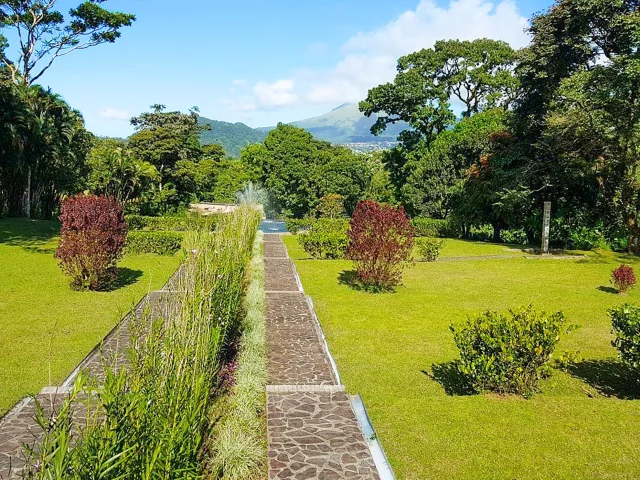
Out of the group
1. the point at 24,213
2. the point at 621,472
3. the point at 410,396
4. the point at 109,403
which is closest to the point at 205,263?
the point at 410,396

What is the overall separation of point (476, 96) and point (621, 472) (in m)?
32.9

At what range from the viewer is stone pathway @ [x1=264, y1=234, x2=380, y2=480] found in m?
4.35

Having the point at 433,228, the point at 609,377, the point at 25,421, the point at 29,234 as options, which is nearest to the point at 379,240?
the point at 609,377

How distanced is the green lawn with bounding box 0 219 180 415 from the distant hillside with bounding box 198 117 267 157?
128845 millimetres

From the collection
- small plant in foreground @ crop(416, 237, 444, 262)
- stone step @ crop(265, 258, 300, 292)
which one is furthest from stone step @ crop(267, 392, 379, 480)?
small plant in foreground @ crop(416, 237, 444, 262)

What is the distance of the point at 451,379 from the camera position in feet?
22.3

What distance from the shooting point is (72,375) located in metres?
6.45

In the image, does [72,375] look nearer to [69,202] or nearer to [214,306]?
[214,306]

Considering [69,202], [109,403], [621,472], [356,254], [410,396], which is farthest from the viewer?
[356,254]

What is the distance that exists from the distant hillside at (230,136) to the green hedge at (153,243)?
412 ft

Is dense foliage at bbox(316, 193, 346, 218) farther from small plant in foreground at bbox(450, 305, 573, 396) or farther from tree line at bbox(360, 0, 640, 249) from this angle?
small plant in foreground at bbox(450, 305, 573, 396)

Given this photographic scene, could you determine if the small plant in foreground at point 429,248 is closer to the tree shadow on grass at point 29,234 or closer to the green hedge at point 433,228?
the green hedge at point 433,228

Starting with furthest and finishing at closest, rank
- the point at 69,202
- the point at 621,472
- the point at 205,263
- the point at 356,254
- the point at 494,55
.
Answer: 1. the point at 494,55
2. the point at 356,254
3. the point at 69,202
4. the point at 205,263
5. the point at 621,472

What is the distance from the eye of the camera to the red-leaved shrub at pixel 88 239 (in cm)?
1093
